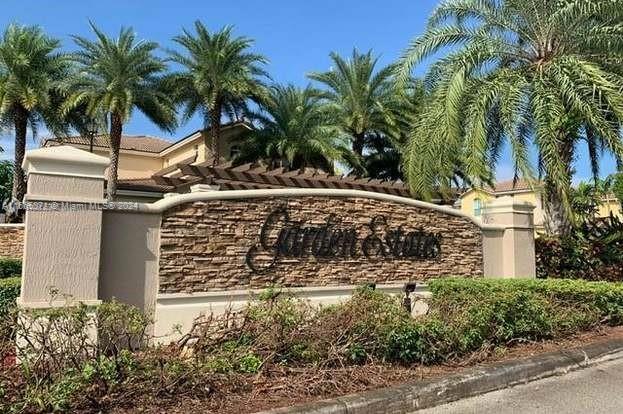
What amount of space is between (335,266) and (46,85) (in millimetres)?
23340

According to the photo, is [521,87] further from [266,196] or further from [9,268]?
[9,268]

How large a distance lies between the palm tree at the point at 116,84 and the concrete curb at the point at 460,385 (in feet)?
74.4

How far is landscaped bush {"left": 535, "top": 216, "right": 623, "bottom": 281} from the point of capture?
543 inches

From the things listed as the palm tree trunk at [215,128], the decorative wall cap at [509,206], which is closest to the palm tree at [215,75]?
the palm tree trunk at [215,128]

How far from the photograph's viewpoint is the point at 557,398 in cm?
604

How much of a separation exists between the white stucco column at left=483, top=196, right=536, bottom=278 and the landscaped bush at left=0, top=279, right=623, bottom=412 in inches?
177

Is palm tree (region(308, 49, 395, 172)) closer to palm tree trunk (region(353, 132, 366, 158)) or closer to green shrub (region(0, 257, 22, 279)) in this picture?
palm tree trunk (region(353, 132, 366, 158))

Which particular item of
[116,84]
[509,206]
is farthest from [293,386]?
[116,84]

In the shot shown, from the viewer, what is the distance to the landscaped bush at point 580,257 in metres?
13.8

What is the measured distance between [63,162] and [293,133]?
77.0 feet

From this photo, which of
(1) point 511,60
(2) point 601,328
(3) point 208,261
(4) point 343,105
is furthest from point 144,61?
(2) point 601,328

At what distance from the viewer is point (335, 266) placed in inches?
408

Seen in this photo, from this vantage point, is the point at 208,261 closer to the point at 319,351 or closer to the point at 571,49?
the point at 319,351

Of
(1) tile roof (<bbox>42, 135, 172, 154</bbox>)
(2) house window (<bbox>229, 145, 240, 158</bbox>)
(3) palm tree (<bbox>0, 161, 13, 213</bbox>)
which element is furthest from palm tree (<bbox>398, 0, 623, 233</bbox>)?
(3) palm tree (<bbox>0, 161, 13, 213</bbox>)
